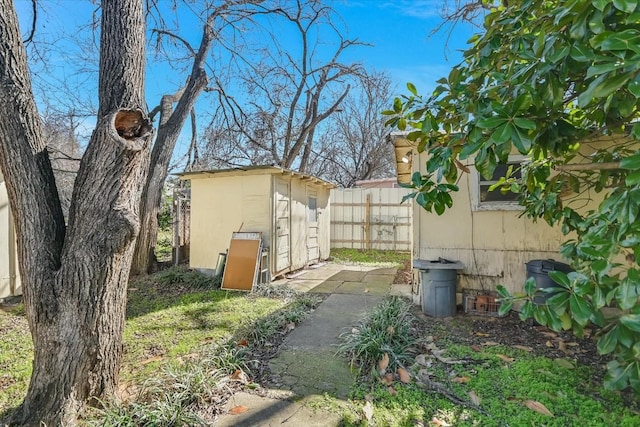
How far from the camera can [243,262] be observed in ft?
19.3

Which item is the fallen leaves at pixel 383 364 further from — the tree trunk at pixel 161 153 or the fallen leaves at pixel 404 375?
the tree trunk at pixel 161 153

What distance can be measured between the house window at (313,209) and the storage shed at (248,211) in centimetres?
67

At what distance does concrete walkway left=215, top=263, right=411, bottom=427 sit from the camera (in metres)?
2.26

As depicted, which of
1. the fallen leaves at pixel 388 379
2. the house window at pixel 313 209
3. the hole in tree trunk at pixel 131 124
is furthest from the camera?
the house window at pixel 313 209

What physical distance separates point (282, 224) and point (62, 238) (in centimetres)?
452

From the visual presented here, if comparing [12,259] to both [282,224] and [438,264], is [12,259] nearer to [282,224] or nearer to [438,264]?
[282,224]

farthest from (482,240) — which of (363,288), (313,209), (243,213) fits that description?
(313,209)

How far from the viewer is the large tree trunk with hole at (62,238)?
2.10 meters

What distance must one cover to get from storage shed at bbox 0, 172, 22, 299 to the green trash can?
20.7 ft

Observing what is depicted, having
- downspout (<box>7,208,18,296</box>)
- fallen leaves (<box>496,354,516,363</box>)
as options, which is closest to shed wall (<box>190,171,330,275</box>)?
downspout (<box>7,208,18,296</box>)

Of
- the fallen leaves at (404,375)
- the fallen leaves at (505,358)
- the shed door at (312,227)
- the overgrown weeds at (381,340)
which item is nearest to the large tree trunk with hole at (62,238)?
the overgrown weeds at (381,340)

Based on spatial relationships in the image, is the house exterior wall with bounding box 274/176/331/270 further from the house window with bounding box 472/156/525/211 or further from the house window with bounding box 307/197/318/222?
the house window with bounding box 472/156/525/211

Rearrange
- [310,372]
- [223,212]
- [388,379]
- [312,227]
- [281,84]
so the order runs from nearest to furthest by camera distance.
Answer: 1. [388,379]
2. [310,372]
3. [223,212]
4. [312,227]
5. [281,84]

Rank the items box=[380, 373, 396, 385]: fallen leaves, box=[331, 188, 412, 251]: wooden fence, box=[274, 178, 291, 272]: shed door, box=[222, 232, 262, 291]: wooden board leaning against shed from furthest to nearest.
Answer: box=[331, 188, 412, 251]: wooden fence < box=[274, 178, 291, 272]: shed door < box=[222, 232, 262, 291]: wooden board leaning against shed < box=[380, 373, 396, 385]: fallen leaves
